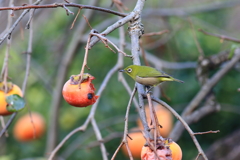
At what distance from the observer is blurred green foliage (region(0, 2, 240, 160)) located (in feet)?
8.55

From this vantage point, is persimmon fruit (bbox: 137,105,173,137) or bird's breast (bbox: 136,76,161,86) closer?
bird's breast (bbox: 136,76,161,86)

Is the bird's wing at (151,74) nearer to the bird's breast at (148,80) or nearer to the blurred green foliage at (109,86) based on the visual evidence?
the bird's breast at (148,80)

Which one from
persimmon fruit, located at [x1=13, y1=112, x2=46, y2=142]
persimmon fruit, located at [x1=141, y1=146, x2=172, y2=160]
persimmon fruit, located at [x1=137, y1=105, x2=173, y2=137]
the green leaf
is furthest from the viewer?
persimmon fruit, located at [x1=13, y1=112, x2=46, y2=142]

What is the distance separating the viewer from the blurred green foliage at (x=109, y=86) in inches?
103

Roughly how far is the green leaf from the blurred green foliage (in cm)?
99

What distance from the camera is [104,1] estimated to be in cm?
369

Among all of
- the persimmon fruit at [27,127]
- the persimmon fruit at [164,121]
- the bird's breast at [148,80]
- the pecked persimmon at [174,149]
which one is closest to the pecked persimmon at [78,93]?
the bird's breast at [148,80]

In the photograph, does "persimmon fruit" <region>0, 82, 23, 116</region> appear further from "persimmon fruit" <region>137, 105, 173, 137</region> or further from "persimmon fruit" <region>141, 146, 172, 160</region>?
"persimmon fruit" <region>137, 105, 173, 137</region>

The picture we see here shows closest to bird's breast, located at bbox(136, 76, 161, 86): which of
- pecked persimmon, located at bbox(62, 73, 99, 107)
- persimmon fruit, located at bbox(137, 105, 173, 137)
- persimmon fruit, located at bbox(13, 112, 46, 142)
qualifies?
pecked persimmon, located at bbox(62, 73, 99, 107)

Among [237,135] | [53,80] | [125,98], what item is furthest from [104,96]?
[237,135]

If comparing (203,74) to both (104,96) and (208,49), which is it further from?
(104,96)

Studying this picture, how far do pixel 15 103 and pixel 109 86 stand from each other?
1.68 meters

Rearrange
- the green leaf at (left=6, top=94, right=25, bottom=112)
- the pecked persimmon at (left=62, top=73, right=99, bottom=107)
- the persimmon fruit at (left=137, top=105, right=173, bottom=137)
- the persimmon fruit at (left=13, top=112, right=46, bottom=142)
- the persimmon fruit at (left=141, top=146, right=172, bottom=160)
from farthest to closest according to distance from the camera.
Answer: the persimmon fruit at (left=13, top=112, right=46, bottom=142) < the persimmon fruit at (left=137, top=105, right=173, bottom=137) < the green leaf at (left=6, top=94, right=25, bottom=112) < the pecked persimmon at (left=62, top=73, right=99, bottom=107) < the persimmon fruit at (left=141, top=146, right=172, bottom=160)

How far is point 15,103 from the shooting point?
4.15ft
